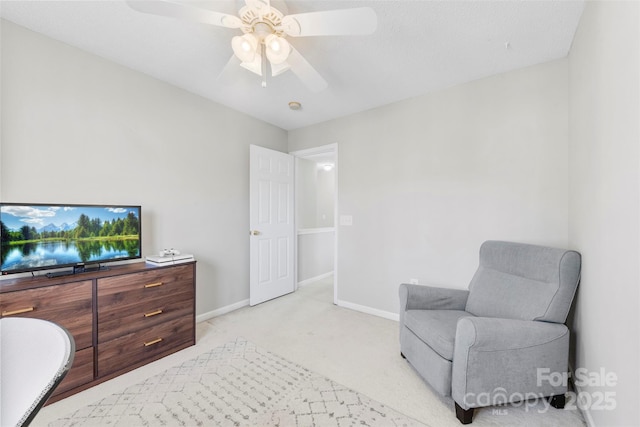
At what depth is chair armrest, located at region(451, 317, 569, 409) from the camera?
1.49 meters

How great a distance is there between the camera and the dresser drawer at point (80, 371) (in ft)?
5.64

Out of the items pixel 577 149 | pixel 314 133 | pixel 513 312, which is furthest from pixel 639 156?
pixel 314 133

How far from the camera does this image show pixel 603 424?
4.15 feet

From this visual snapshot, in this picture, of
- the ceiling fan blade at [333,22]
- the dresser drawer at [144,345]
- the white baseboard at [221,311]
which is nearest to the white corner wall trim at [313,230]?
the white baseboard at [221,311]

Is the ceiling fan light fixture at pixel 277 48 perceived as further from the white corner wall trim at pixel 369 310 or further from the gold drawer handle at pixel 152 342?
the white corner wall trim at pixel 369 310

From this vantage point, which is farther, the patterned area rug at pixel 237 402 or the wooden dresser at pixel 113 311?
the wooden dresser at pixel 113 311

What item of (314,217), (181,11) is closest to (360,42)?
(181,11)

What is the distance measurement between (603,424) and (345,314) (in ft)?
7.22

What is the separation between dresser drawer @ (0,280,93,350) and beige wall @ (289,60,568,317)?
2.50 m

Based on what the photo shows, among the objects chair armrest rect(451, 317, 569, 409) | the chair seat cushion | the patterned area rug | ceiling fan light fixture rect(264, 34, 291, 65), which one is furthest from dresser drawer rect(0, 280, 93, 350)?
chair armrest rect(451, 317, 569, 409)

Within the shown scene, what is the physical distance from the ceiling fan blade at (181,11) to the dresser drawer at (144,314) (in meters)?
1.90

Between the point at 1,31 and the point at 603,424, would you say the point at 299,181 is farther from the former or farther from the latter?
the point at 603,424

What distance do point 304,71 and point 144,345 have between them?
2.39 meters

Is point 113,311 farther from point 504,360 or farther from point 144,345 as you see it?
point 504,360
